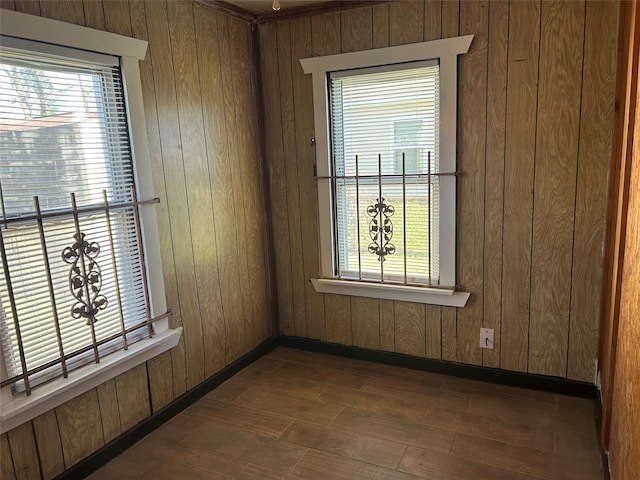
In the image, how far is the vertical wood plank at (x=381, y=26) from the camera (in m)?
2.64

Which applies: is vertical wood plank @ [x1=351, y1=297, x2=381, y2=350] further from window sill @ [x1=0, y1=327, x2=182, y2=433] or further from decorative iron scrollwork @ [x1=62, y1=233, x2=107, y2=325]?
decorative iron scrollwork @ [x1=62, y1=233, x2=107, y2=325]

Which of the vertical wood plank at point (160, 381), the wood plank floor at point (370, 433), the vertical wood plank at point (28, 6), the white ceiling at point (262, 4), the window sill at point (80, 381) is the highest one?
the white ceiling at point (262, 4)

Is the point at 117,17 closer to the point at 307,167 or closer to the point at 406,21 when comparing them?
the point at 307,167

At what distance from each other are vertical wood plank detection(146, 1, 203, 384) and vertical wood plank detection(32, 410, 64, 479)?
0.69m

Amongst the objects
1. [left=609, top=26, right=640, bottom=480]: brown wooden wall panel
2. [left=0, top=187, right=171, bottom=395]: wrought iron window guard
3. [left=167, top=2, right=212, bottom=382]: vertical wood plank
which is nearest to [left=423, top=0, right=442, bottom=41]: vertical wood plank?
[left=609, top=26, right=640, bottom=480]: brown wooden wall panel

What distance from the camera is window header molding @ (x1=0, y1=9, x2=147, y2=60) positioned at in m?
1.70

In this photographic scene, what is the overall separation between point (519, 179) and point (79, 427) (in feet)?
8.03

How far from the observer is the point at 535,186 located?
246 centimetres

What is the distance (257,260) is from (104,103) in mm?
1420

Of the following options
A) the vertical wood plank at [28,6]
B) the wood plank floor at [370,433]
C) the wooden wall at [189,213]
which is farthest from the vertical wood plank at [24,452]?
the vertical wood plank at [28,6]

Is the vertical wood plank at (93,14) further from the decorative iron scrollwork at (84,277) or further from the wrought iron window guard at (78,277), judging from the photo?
the decorative iron scrollwork at (84,277)

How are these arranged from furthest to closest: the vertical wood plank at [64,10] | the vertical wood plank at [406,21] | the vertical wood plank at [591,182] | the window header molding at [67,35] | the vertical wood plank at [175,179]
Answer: the vertical wood plank at [406,21] → the vertical wood plank at [175,179] → the vertical wood plank at [591,182] → the vertical wood plank at [64,10] → the window header molding at [67,35]

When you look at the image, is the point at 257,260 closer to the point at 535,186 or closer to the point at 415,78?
the point at 415,78

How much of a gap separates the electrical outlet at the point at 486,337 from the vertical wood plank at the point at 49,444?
2207 mm
